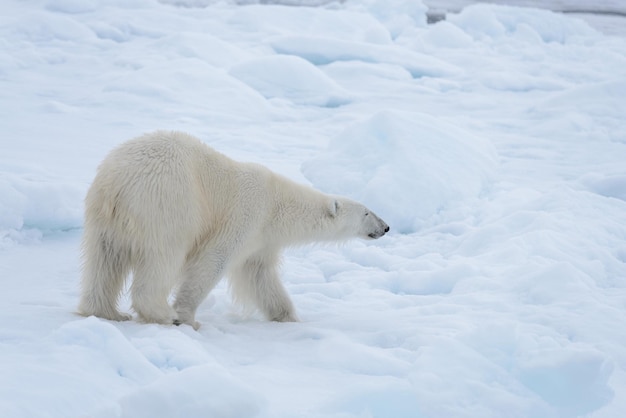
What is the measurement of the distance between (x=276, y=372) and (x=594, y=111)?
29.0 feet

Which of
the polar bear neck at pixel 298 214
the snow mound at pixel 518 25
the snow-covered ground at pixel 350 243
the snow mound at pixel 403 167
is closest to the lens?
the snow-covered ground at pixel 350 243

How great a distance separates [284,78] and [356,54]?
3.04 m

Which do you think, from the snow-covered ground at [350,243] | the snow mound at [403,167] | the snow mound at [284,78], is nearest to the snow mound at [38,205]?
the snow-covered ground at [350,243]

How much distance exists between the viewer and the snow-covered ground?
286cm

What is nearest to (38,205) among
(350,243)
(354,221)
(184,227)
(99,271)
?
(99,271)

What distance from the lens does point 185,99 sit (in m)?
9.81

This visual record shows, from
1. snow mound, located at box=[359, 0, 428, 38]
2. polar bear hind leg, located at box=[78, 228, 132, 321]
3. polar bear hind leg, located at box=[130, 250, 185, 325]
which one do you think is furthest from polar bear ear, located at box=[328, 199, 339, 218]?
snow mound, located at box=[359, 0, 428, 38]

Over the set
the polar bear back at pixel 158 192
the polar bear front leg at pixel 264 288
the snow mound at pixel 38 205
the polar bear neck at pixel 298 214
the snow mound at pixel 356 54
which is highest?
the polar bear back at pixel 158 192

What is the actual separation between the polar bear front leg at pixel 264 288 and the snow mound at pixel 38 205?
4.49ft

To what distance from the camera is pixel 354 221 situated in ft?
15.6

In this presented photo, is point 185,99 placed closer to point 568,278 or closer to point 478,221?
point 478,221

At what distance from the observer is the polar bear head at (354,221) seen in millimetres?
4688

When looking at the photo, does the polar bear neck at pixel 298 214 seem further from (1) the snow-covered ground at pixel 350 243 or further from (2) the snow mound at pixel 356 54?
(2) the snow mound at pixel 356 54

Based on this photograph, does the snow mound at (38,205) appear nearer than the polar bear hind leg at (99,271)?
No
